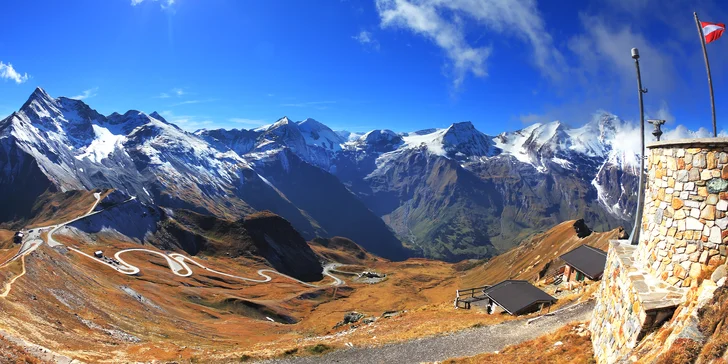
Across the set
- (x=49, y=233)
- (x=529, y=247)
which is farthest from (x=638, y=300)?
(x=49, y=233)

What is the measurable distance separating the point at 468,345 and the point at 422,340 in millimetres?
4501

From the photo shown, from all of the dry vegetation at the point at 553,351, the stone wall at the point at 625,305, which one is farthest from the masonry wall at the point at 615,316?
the dry vegetation at the point at 553,351

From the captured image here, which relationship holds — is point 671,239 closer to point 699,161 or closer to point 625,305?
point 699,161

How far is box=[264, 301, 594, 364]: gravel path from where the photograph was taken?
2911 centimetres

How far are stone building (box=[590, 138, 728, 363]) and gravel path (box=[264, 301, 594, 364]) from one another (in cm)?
1345

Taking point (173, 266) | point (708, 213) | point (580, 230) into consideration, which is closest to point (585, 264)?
point (708, 213)

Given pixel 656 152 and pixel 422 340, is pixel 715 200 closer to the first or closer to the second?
pixel 656 152

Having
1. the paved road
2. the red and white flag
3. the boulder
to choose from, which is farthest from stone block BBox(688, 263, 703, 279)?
the paved road

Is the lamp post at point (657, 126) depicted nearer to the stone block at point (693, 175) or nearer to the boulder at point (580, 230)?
the stone block at point (693, 175)

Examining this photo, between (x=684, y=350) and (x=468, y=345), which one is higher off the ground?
(x=684, y=350)

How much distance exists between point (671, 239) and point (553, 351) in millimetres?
8745

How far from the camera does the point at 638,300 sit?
1390 cm

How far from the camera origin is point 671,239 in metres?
14.2

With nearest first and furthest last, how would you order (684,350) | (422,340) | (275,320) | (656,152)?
(684,350) → (656,152) → (422,340) → (275,320)
